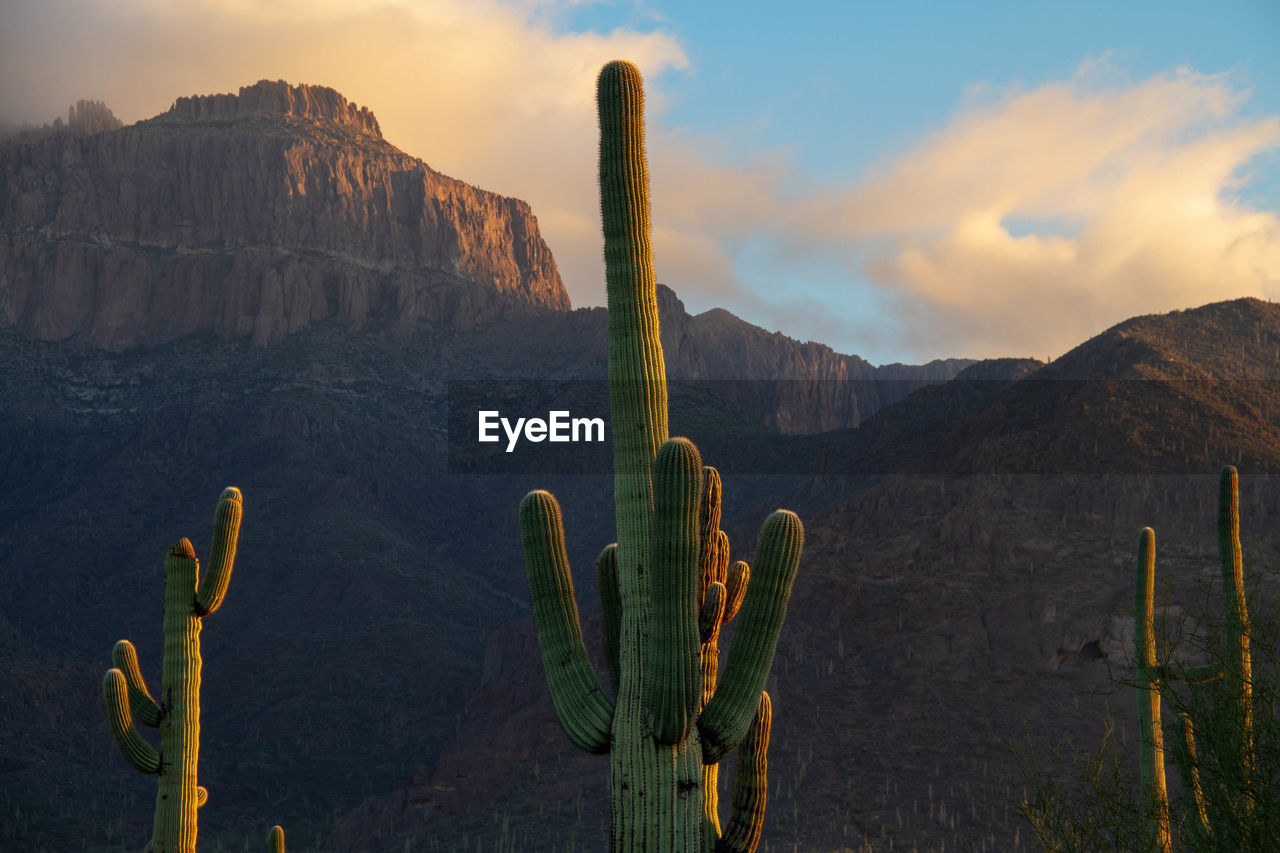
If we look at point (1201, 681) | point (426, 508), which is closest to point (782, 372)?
point (426, 508)

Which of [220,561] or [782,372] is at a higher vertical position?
[782,372]

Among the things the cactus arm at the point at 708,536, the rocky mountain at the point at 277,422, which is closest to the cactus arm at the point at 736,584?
the cactus arm at the point at 708,536

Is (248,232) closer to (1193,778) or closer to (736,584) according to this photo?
(1193,778)

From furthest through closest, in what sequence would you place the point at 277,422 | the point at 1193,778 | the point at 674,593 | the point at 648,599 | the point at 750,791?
the point at 277,422, the point at 1193,778, the point at 750,791, the point at 648,599, the point at 674,593

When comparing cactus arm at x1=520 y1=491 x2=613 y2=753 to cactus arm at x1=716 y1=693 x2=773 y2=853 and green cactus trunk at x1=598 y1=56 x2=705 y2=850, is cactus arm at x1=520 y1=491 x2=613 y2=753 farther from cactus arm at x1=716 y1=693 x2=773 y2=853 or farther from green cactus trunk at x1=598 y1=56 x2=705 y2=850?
cactus arm at x1=716 y1=693 x2=773 y2=853

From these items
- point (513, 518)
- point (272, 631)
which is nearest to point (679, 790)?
point (272, 631)
